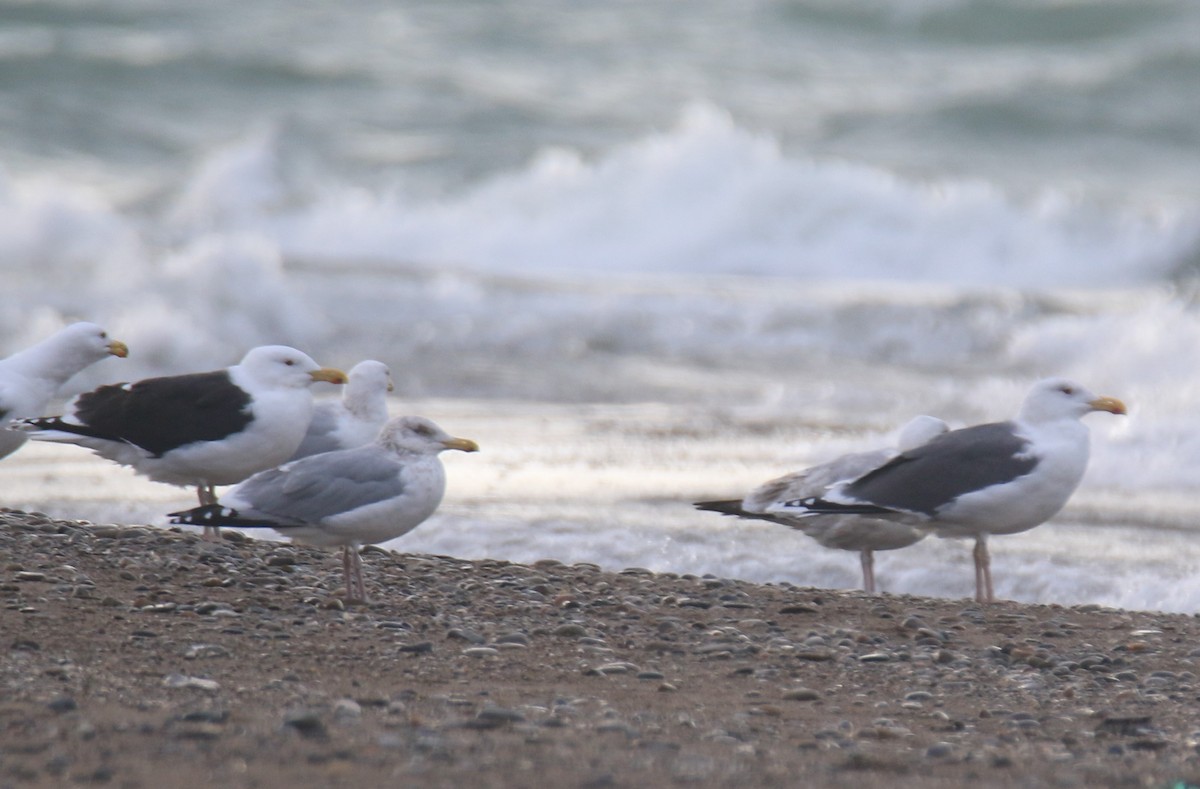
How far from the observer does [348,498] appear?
5.66 m

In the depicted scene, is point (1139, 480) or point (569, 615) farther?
point (1139, 480)

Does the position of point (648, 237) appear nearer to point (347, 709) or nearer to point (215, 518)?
point (215, 518)

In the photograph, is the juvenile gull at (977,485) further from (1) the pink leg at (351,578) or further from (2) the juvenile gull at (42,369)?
→ (2) the juvenile gull at (42,369)

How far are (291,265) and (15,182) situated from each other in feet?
16.2

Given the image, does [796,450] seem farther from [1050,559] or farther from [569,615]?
[569,615]

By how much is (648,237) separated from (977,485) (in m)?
16.0

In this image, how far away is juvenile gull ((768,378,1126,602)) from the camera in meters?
6.50

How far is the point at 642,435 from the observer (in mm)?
10289

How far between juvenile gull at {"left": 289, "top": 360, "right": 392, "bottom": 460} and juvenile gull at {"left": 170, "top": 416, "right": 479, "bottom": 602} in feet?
4.45

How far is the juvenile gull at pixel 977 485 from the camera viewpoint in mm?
6504

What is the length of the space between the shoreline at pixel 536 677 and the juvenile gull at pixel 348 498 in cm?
24

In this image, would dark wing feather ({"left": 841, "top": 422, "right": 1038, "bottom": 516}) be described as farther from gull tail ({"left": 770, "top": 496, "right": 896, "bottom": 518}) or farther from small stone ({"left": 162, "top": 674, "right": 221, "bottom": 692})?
small stone ({"left": 162, "top": 674, "right": 221, "bottom": 692})

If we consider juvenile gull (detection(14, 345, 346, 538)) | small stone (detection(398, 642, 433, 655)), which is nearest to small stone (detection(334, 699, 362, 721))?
small stone (detection(398, 642, 433, 655))

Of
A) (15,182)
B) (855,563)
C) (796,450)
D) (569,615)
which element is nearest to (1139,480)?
(796,450)
